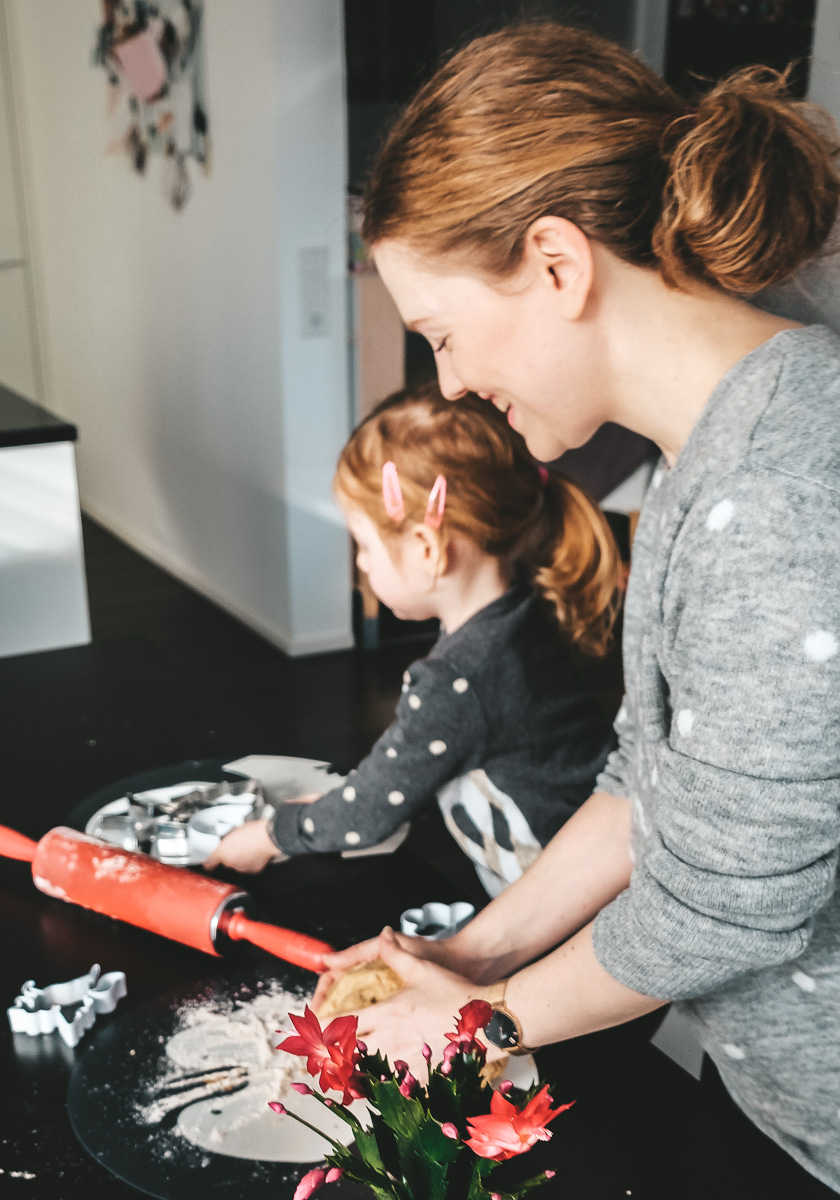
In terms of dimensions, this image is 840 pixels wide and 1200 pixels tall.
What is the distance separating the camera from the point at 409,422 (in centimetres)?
137

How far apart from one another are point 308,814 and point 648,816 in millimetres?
417

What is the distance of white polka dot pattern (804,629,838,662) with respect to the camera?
613 millimetres

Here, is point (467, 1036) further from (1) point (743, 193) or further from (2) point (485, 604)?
(2) point (485, 604)

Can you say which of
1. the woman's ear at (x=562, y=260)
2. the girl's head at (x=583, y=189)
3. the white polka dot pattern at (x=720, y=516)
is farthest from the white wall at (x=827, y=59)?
the white polka dot pattern at (x=720, y=516)

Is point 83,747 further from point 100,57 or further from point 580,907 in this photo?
point 100,57

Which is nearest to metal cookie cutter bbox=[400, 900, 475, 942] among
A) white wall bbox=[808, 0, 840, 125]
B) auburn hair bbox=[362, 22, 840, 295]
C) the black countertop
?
auburn hair bbox=[362, 22, 840, 295]

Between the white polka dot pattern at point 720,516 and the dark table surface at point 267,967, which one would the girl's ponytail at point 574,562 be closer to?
the dark table surface at point 267,967

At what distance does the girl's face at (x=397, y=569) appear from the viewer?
139 centimetres

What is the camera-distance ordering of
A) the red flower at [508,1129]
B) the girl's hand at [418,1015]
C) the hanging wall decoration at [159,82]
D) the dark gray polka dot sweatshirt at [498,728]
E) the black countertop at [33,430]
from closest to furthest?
the red flower at [508,1129], the girl's hand at [418,1015], the dark gray polka dot sweatshirt at [498,728], the black countertop at [33,430], the hanging wall decoration at [159,82]

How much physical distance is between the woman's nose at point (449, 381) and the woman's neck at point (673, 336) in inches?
6.2

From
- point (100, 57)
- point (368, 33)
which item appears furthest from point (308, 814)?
point (100, 57)

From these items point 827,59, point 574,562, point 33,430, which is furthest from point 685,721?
point 33,430

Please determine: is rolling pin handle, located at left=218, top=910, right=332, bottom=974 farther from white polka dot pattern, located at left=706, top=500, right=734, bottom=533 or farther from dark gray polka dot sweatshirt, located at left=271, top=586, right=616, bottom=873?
white polka dot pattern, located at left=706, top=500, right=734, bottom=533

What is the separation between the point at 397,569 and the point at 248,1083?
26.6 inches
